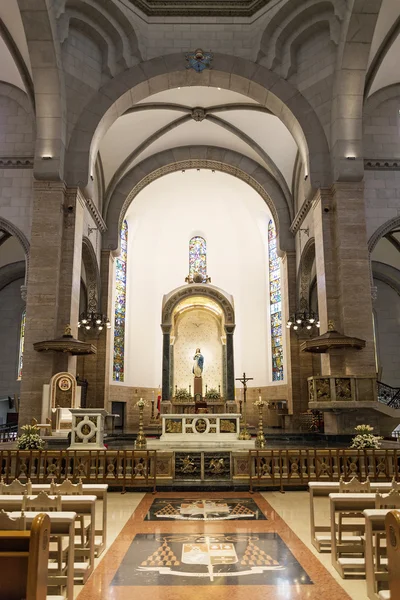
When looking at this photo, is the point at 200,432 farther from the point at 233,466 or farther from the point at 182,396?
the point at 182,396

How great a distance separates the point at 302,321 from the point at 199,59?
10.2m

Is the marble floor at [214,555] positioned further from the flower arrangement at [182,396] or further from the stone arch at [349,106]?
the flower arrangement at [182,396]

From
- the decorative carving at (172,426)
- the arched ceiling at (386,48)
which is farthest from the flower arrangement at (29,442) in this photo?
the arched ceiling at (386,48)

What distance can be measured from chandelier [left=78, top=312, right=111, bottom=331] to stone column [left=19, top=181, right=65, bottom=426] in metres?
4.85

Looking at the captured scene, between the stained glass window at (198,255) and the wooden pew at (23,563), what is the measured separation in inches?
987

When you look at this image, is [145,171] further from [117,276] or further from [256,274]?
[256,274]

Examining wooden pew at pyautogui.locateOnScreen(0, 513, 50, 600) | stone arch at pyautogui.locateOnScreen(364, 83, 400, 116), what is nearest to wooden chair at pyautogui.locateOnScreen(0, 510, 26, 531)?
wooden pew at pyautogui.locateOnScreen(0, 513, 50, 600)

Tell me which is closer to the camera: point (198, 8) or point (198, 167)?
point (198, 8)

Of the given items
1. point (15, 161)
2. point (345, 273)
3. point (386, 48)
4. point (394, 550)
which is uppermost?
point (386, 48)

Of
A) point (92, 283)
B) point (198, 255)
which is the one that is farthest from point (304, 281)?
point (198, 255)

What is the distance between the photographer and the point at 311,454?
389 inches

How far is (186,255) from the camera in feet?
93.7

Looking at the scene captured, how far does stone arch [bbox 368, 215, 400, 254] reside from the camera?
51.6ft

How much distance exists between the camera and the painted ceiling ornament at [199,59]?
1683 cm
